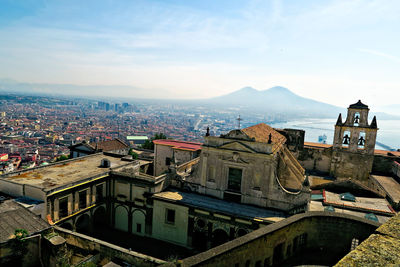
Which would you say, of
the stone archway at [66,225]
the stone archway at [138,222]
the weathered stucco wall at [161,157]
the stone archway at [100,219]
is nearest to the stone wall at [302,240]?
the stone archway at [138,222]

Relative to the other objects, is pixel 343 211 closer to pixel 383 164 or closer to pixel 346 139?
pixel 346 139

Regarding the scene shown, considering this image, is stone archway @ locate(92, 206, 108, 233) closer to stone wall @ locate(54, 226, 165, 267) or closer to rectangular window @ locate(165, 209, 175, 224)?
stone wall @ locate(54, 226, 165, 267)

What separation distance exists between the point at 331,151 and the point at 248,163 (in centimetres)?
1447

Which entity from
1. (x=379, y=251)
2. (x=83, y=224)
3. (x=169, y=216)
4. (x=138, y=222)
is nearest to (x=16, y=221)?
(x=83, y=224)

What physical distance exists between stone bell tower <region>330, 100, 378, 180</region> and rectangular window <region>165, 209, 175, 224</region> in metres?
18.8

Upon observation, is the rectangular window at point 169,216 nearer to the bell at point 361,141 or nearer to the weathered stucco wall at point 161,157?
the weathered stucco wall at point 161,157

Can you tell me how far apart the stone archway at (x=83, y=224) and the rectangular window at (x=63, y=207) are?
5.85 ft

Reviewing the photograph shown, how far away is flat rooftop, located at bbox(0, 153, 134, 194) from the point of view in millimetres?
20812

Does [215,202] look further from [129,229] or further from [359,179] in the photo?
[359,179]

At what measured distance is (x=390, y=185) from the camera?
81.3ft

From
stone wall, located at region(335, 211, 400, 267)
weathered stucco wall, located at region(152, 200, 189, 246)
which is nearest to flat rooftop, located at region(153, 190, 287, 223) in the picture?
weathered stucco wall, located at region(152, 200, 189, 246)

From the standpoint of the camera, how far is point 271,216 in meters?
18.8

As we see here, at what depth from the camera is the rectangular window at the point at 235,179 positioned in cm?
2109

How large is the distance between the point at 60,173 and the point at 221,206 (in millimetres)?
14662
